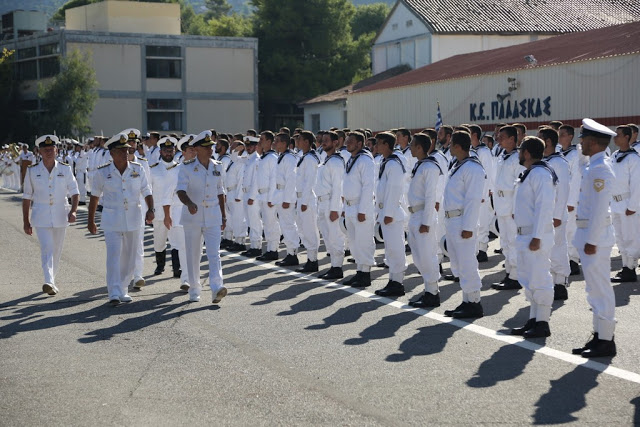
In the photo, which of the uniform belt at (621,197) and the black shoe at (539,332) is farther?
the uniform belt at (621,197)

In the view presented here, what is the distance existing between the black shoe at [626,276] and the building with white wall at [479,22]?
41.7 m

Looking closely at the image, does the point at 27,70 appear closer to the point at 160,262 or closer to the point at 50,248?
the point at 160,262

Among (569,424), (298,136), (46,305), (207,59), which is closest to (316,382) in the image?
(569,424)

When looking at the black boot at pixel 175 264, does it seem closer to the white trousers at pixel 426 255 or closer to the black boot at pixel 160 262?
the black boot at pixel 160 262

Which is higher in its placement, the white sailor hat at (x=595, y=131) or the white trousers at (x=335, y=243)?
the white sailor hat at (x=595, y=131)

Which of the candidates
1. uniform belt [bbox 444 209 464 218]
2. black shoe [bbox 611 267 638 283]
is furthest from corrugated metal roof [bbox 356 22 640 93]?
uniform belt [bbox 444 209 464 218]

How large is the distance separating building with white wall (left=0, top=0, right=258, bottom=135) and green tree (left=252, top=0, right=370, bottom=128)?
217cm

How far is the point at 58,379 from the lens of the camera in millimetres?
7809

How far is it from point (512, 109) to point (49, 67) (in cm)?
4827

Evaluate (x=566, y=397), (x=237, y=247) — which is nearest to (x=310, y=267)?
(x=237, y=247)

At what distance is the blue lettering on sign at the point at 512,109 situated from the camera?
30.6m

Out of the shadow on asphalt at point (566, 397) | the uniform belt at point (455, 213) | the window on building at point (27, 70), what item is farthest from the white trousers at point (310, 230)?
the window on building at point (27, 70)

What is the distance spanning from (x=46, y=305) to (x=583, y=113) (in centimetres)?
2148

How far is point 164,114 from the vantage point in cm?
7244
